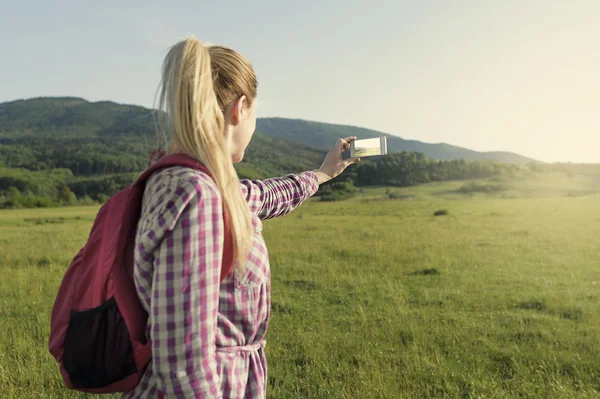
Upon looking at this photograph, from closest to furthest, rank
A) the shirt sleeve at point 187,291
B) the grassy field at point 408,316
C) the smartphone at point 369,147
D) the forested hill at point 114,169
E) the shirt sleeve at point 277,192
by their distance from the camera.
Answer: the shirt sleeve at point 187,291
the shirt sleeve at point 277,192
the smartphone at point 369,147
the grassy field at point 408,316
the forested hill at point 114,169

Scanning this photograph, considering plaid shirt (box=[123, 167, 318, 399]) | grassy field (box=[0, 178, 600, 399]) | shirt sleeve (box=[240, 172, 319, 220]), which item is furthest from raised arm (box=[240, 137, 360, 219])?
grassy field (box=[0, 178, 600, 399])

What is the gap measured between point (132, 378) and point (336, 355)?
14.7 feet

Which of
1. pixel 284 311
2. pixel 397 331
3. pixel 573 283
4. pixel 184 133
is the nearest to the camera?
pixel 184 133

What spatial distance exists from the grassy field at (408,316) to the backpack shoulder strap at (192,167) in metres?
3.56

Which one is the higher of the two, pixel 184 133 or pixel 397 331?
pixel 184 133

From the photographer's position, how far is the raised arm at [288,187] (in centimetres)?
254

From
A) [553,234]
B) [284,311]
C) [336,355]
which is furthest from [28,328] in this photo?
[553,234]

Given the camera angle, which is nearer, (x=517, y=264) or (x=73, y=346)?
(x=73, y=346)

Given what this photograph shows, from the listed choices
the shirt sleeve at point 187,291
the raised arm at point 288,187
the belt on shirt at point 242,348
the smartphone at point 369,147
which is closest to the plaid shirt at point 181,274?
the shirt sleeve at point 187,291

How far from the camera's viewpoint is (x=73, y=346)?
1.61 meters

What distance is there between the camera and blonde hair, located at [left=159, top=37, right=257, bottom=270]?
1.57 meters

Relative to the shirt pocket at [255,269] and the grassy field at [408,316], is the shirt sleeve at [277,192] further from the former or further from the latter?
the grassy field at [408,316]

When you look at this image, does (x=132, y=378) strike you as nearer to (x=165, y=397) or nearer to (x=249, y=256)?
(x=165, y=397)

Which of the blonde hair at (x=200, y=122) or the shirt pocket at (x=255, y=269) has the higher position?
the blonde hair at (x=200, y=122)
